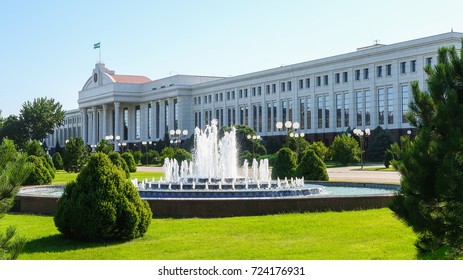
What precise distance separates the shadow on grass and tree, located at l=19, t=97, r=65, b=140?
70.8 meters

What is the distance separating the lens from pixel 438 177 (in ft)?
19.1

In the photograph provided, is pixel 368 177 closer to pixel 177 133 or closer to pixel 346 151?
pixel 346 151

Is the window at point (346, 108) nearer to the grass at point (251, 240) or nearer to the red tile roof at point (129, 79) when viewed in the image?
the grass at point (251, 240)

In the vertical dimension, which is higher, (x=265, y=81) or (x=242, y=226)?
(x=265, y=81)

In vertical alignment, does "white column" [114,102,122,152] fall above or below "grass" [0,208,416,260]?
above

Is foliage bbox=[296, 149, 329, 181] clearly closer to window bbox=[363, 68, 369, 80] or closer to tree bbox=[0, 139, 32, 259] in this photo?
tree bbox=[0, 139, 32, 259]

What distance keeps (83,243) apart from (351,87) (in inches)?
1899

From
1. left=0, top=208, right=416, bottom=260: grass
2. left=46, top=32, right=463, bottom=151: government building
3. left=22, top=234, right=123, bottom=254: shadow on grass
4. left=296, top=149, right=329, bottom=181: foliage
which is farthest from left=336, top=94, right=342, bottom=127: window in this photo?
left=22, top=234, right=123, bottom=254: shadow on grass

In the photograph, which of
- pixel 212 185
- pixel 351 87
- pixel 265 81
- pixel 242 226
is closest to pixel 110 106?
pixel 265 81

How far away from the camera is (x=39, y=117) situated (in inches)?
3068

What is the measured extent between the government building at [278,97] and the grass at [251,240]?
23076 mm

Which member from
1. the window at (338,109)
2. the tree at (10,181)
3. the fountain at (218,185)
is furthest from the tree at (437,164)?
the window at (338,109)

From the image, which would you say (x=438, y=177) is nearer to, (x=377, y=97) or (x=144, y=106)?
(x=377, y=97)

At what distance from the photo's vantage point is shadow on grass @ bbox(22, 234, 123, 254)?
29.6 feet
